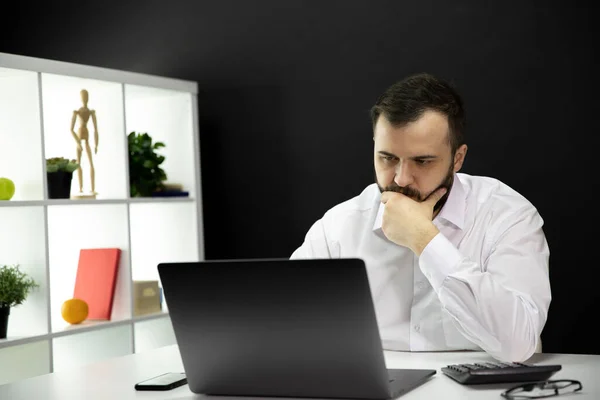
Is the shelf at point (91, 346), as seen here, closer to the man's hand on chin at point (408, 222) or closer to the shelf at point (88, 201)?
the shelf at point (88, 201)

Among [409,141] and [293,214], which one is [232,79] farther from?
[409,141]

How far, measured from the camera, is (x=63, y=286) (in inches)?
145

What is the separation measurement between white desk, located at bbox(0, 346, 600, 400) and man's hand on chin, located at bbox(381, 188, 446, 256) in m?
0.27

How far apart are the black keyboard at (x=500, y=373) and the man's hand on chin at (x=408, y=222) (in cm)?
45

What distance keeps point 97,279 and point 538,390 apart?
101 inches

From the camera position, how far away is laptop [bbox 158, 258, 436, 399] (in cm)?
133

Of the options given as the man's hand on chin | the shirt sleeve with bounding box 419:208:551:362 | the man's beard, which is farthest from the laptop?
the man's beard

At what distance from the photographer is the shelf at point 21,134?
130 inches

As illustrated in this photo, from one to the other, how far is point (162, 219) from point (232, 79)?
78 cm

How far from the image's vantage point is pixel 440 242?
1.89 meters

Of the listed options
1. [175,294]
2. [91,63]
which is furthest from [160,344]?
[175,294]

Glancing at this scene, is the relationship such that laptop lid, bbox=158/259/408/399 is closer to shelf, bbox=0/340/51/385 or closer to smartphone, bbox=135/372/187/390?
smartphone, bbox=135/372/187/390

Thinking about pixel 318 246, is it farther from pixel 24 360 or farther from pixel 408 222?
pixel 24 360

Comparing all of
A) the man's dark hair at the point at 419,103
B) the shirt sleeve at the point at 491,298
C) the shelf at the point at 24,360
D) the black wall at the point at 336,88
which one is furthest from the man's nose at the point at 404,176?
the shelf at the point at 24,360
